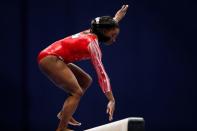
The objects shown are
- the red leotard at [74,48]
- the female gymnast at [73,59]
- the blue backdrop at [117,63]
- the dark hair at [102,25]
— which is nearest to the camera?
the female gymnast at [73,59]

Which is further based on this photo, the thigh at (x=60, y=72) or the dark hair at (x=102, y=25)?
the dark hair at (x=102, y=25)

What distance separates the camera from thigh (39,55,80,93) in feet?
11.2

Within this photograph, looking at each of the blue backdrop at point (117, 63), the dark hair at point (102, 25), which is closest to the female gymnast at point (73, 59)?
the dark hair at point (102, 25)

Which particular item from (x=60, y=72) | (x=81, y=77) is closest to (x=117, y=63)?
(x=81, y=77)

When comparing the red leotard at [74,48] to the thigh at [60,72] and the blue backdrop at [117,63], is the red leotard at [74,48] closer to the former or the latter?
the thigh at [60,72]

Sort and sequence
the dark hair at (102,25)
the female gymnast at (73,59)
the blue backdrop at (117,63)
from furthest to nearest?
the blue backdrop at (117,63), the dark hair at (102,25), the female gymnast at (73,59)

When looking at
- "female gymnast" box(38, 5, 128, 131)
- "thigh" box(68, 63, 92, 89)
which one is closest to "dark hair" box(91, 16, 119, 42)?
"female gymnast" box(38, 5, 128, 131)

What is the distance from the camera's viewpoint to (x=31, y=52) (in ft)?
18.2

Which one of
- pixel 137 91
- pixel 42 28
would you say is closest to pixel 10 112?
pixel 42 28

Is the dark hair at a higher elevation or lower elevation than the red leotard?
higher

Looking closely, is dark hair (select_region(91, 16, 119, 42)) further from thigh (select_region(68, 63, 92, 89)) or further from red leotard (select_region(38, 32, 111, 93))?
thigh (select_region(68, 63, 92, 89))

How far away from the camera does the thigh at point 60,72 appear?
342 centimetres

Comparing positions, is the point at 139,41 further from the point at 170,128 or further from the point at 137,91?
the point at 170,128

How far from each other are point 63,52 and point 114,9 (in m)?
2.24
